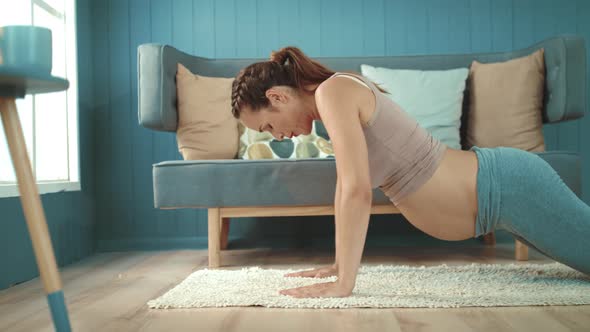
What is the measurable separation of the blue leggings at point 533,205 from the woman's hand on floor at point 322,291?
0.47 m

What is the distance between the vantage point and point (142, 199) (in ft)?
10.7

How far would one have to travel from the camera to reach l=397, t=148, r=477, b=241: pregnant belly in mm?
1615

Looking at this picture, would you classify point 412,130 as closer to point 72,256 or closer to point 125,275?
point 125,275

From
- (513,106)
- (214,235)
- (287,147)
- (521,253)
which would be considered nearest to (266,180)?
(214,235)

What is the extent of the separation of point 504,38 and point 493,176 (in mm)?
2014

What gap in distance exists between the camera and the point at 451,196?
1618 millimetres

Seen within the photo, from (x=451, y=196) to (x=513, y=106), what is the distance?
4.29ft

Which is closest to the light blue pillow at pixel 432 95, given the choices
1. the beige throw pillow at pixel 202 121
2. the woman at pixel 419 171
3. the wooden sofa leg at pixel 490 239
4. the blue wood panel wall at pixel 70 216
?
the wooden sofa leg at pixel 490 239

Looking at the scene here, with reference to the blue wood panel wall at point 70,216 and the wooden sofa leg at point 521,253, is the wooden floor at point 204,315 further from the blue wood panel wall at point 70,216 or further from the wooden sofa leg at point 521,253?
the wooden sofa leg at point 521,253

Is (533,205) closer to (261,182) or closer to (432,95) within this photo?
(261,182)

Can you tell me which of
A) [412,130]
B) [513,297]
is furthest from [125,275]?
[513,297]

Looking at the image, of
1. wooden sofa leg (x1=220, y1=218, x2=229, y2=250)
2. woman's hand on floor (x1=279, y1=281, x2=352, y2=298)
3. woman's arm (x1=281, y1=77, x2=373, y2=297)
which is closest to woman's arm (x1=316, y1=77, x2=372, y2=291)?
woman's arm (x1=281, y1=77, x2=373, y2=297)

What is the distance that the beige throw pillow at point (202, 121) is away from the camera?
2.77 metres

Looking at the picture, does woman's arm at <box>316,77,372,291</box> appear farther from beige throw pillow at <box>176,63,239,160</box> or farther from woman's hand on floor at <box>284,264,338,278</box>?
beige throw pillow at <box>176,63,239,160</box>
